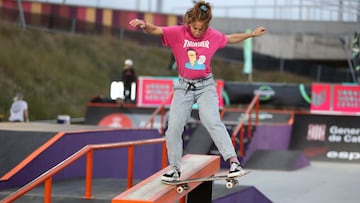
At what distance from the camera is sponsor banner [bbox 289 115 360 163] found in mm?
20266

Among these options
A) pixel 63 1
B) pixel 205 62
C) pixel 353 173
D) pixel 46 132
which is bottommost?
pixel 353 173

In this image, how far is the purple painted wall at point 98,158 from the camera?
10.1 metres

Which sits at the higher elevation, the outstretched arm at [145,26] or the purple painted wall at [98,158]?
the outstretched arm at [145,26]

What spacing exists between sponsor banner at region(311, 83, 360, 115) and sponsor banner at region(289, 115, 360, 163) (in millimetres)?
1663

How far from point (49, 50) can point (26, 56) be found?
2.81 meters

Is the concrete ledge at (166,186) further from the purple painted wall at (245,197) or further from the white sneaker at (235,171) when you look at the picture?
the white sneaker at (235,171)

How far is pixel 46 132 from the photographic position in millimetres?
10656

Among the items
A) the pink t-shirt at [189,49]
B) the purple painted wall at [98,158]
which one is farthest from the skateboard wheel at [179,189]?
the purple painted wall at [98,158]

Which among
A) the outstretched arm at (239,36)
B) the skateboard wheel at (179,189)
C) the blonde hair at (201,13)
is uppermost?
the blonde hair at (201,13)

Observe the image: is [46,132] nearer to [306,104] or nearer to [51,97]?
[306,104]

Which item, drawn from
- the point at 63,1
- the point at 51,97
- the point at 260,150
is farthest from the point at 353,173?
the point at 63,1

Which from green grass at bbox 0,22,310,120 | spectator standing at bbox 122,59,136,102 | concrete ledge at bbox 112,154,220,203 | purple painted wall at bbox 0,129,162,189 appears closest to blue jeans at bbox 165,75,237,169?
concrete ledge at bbox 112,154,220,203

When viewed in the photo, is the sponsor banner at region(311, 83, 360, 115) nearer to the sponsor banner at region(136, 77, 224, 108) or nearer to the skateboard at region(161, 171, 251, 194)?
the sponsor banner at region(136, 77, 224, 108)

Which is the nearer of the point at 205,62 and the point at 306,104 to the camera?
the point at 205,62
